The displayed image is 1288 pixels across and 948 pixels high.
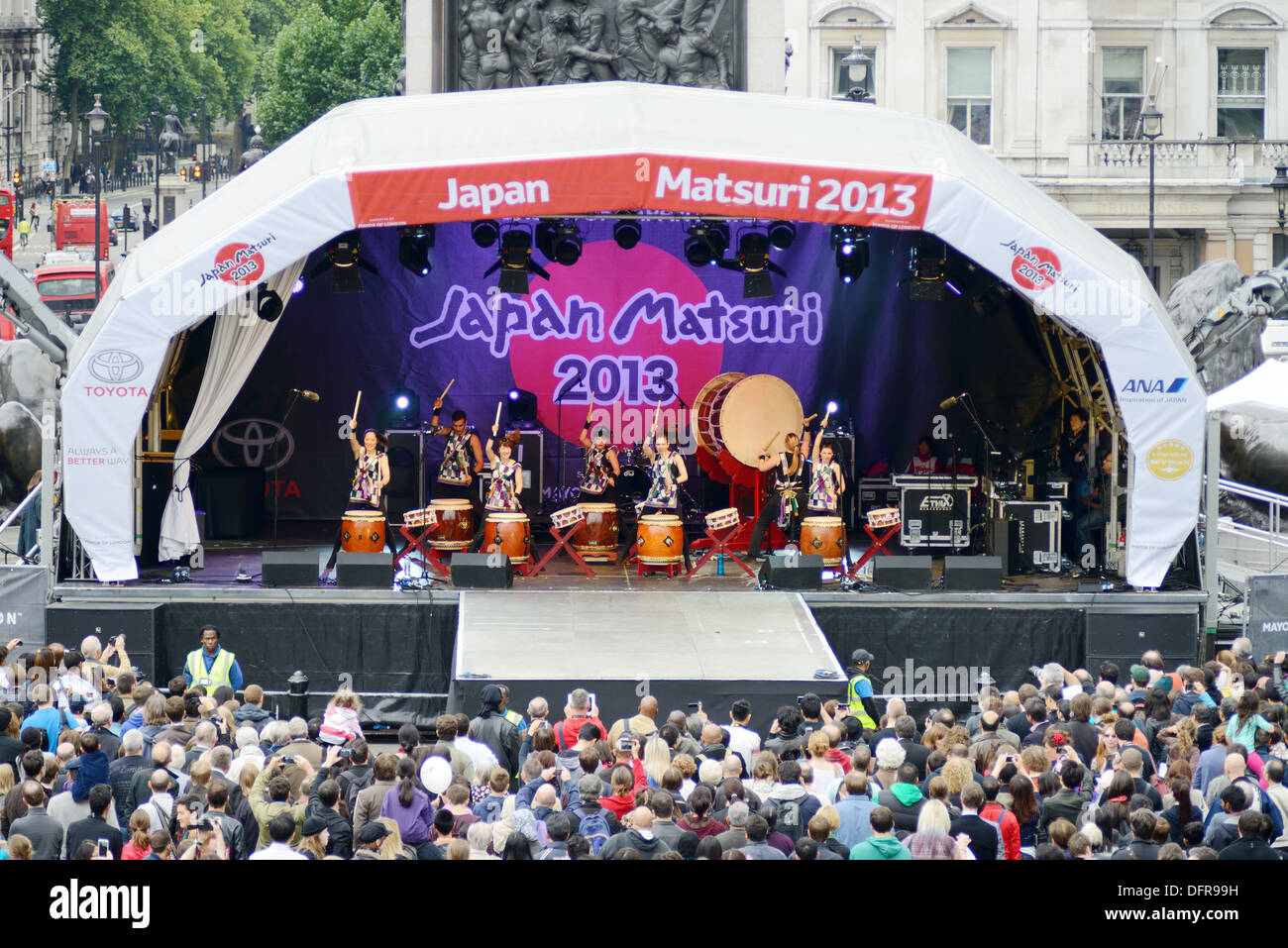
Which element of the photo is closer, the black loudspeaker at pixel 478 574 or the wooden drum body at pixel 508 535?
the black loudspeaker at pixel 478 574

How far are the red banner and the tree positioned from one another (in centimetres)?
3251

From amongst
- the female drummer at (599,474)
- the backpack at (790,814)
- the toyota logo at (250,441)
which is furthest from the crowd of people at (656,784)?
the toyota logo at (250,441)

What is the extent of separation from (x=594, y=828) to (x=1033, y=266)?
9524 millimetres

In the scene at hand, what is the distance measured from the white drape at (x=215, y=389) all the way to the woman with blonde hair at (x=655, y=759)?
9.40 m

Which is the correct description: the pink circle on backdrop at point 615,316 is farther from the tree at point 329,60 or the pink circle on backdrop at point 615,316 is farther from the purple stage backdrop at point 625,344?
the tree at point 329,60

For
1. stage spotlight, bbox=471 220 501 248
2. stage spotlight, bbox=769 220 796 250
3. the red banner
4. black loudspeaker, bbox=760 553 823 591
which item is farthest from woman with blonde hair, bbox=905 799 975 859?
stage spotlight, bbox=471 220 501 248

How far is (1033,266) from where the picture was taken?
56.7 ft

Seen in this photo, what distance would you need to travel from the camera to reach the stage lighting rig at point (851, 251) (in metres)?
19.5

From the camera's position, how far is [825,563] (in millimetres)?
19234

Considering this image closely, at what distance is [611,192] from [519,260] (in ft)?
7.39

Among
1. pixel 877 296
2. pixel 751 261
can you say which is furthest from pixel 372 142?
pixel 877 296

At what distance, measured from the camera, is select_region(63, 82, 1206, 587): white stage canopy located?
1708cm

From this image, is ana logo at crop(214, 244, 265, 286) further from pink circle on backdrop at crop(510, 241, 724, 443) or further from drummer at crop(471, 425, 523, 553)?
pink circle on backdrop at crop(510, 241, 724, 443)
